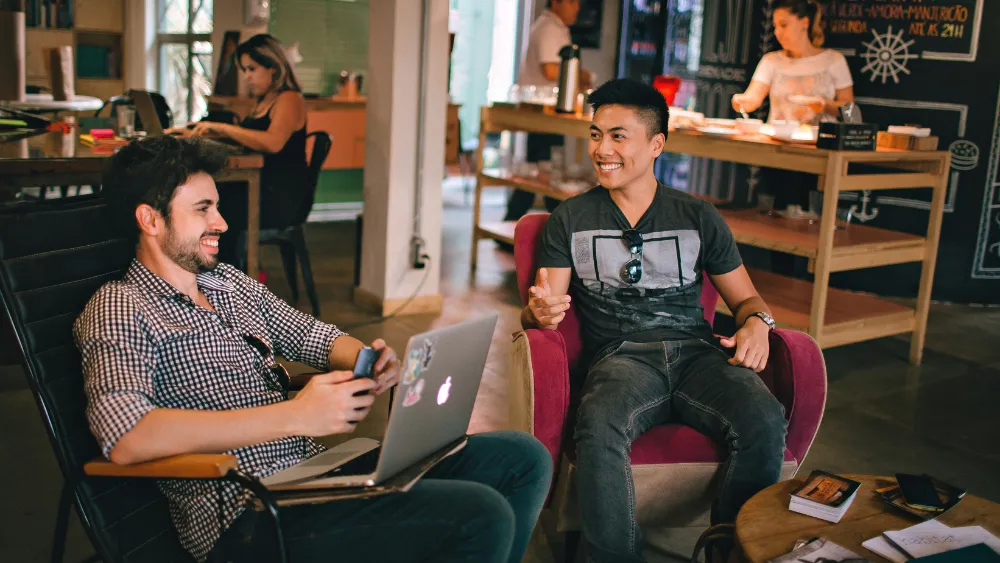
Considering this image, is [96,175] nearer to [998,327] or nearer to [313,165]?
[313,165]

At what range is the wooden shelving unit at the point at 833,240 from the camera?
3982mm

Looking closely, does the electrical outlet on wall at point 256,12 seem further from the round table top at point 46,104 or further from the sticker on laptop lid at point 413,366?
the sticker on laptop lid at point 413,366

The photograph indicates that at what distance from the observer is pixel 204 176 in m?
1.93

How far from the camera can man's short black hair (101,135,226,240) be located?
1.87m

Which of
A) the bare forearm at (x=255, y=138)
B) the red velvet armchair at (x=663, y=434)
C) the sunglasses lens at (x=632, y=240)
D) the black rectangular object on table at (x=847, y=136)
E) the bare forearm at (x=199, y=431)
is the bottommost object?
the red velvet armchair at (x=663, y=434)

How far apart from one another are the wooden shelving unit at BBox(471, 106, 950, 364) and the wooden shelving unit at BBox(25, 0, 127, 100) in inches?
215

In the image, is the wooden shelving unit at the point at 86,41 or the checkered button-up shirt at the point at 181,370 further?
the wooden shelving unit at the point at 86,41

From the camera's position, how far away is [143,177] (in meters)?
1.87

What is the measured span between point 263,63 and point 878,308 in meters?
3.02

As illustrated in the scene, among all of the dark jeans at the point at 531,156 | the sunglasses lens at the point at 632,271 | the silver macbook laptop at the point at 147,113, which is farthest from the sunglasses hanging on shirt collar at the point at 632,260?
the dark jeans at the point at 531,156

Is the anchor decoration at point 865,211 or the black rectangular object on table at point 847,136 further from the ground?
the black rectangular object on table at point 847,136

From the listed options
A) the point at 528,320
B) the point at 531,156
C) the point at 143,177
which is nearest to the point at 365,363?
the point at 143,177

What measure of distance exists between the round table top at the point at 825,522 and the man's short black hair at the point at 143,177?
127 cm

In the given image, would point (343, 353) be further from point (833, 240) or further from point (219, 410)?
point (833, 240)
